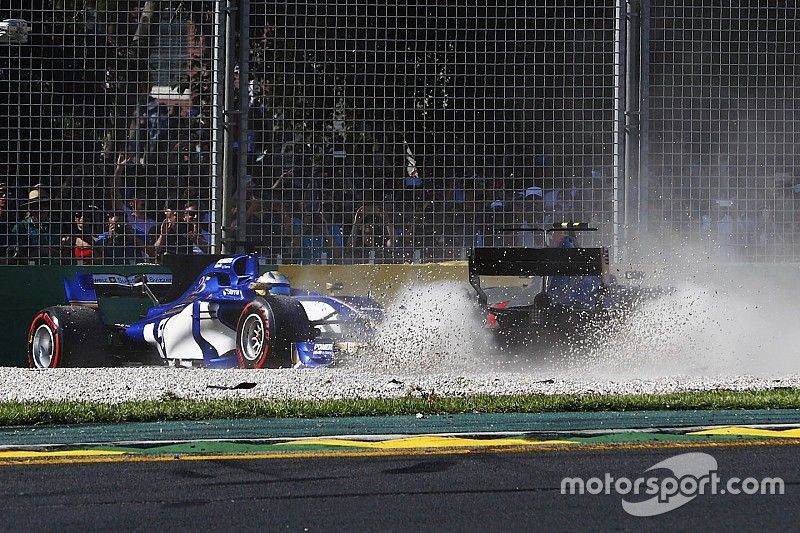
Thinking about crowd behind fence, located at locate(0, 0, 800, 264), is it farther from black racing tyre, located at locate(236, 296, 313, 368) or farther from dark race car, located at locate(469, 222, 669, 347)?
black racing tyre, located at locate(236, 296, 313, 368)

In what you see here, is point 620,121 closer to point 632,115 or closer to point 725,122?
point 632,115

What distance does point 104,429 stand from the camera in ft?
23.6

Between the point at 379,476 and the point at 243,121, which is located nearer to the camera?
the point at 379,476

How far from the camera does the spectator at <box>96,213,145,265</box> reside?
459 inches

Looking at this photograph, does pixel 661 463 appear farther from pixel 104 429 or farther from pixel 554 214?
pixel 554 214

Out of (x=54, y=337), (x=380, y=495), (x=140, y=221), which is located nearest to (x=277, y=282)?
(x=140, y=221)

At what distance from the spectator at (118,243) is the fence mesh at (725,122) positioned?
4.96 m

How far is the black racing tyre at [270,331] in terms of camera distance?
11281 millimetres

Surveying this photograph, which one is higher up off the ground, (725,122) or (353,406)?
(725,122)

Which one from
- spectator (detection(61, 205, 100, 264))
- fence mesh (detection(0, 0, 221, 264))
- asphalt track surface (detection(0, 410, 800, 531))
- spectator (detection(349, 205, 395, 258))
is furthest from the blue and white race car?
asphalt track surface (detection(0, 410, 800, 531))

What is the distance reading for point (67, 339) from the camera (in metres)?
11.6

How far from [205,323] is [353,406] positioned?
13.2ft

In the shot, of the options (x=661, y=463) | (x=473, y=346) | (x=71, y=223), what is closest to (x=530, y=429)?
(x=661, y=463)

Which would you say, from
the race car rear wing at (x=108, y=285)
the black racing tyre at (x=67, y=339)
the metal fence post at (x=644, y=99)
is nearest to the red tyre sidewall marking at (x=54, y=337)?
the black racing tyre at (x=67, y=339)
